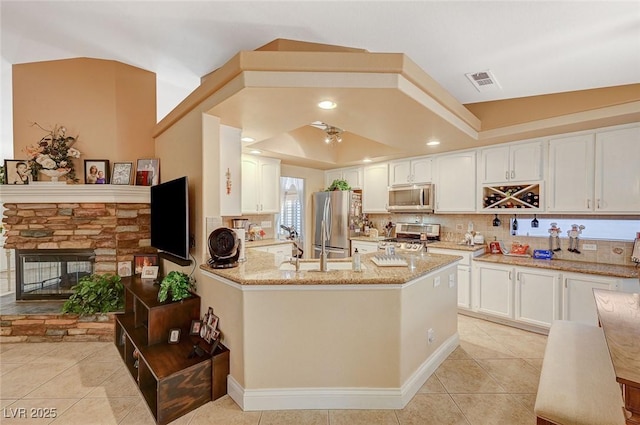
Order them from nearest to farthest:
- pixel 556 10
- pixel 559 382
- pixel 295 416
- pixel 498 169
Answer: pixel 559 382 → pixel 556 10 → pixel 295 416 → pixel 498 169

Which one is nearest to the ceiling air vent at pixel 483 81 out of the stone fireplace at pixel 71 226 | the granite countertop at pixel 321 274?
the granite countertop at pixel 321 274

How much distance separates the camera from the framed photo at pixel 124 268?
11.6ft

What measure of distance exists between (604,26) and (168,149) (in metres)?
4.16

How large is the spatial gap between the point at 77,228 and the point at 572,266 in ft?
19.7

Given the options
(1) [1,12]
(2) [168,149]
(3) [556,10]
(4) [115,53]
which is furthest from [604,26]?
(1) [1,12]

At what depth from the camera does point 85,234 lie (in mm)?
3510

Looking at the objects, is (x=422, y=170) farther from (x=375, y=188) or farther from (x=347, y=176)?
(x=347, y=176)

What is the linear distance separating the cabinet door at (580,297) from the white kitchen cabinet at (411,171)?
221 centimetres

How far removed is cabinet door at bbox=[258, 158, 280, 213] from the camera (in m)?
4.79

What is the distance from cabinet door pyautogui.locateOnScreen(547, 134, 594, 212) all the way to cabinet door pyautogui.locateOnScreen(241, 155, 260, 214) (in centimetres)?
414

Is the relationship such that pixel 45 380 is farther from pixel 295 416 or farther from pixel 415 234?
pixel 415 234

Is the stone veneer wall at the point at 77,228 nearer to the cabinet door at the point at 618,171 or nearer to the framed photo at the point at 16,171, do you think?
the framed photo at the point at 16,171

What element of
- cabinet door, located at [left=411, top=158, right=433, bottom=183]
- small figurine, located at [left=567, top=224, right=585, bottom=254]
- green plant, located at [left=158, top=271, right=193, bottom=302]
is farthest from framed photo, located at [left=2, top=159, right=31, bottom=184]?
small figurine, located at [left=567, top=224, right=585, bottom=254]

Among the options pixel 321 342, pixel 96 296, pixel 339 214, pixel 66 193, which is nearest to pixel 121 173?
pixel 66 193
